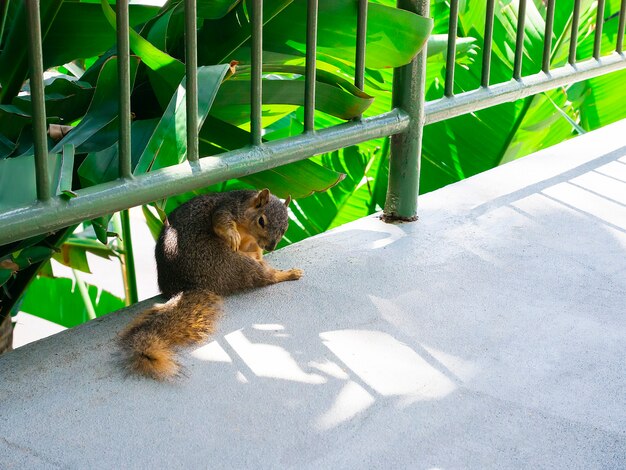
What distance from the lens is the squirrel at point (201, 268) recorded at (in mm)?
2516

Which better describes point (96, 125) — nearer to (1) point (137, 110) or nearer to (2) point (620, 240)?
(1) point (137, 110)

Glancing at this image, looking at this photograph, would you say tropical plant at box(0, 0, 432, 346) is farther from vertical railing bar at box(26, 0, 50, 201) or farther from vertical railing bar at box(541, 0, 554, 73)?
vertical railing bar at box(541, 0, 554, 73)

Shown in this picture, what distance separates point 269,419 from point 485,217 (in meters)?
1.69

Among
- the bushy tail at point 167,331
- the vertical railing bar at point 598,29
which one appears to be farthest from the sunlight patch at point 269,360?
the vertical railing bar at point 598,29

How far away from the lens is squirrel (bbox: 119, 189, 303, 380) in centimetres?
252

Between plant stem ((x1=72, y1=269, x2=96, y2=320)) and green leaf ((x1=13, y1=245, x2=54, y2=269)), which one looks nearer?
green leaf ((x1=13, y1=245, x2=54, y2=269))

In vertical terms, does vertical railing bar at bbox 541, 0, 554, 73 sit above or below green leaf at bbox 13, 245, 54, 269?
above

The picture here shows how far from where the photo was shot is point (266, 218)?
344 cm

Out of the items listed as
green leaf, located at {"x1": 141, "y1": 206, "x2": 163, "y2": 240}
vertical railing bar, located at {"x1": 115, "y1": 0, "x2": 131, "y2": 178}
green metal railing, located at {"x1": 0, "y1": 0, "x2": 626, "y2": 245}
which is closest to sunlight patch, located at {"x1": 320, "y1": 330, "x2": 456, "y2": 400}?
green metal railing, located at {"x1": 0, "y1": 0, "x2": 626, "y2": 245}

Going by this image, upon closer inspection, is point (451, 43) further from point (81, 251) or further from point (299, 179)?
point (81, 251)

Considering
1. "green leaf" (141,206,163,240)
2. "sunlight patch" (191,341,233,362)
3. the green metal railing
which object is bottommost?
"green leaf" (141,206,163,240)

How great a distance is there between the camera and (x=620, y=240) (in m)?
3.41

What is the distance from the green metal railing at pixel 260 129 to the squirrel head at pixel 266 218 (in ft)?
1.27

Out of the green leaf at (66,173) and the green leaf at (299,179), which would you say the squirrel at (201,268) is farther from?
the green leaf at (66,173)
